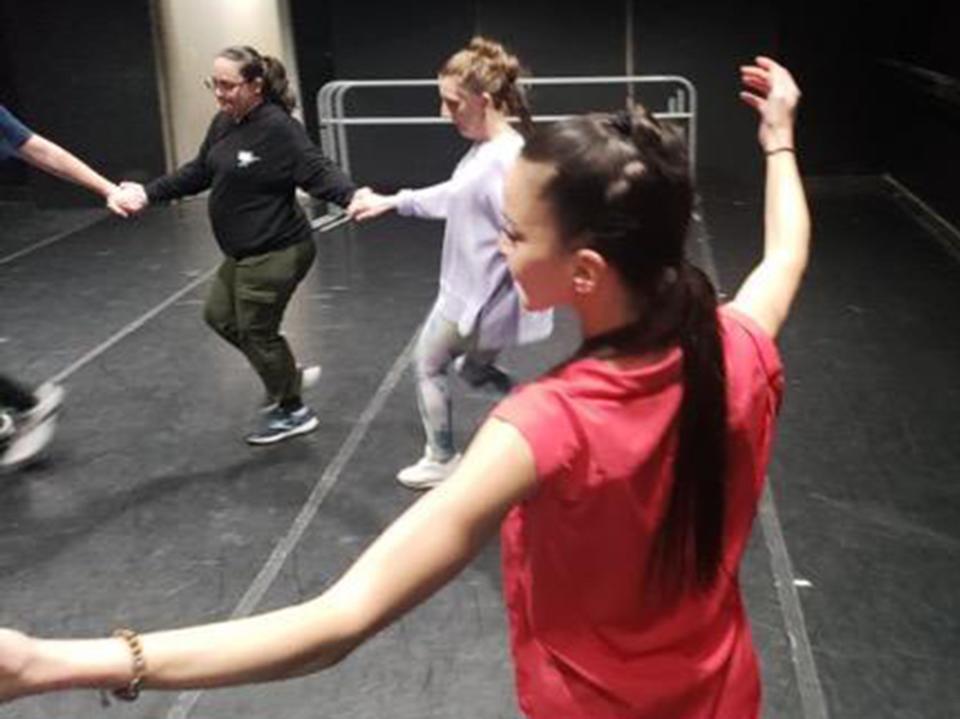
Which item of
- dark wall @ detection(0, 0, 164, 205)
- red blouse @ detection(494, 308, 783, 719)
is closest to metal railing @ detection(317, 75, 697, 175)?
dark wall @ detection(0, 0, 164, 205)

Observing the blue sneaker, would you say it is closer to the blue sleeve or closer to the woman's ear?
the blue sleeve

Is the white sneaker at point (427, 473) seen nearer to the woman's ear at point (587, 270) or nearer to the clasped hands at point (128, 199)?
the clasped hands at point (128, 199)

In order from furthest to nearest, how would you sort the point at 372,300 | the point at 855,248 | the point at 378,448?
1. the point at 855,248
2. the point at 372,300
3. the point at 378,448

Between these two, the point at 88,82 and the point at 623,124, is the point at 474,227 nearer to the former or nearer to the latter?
the point at 623,124

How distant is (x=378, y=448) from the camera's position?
4418 millimetres

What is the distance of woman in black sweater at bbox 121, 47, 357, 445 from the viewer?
13.4 ft

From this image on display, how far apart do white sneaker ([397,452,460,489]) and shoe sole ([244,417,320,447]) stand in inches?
27.1

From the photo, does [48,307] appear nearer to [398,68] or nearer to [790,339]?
[790,339]

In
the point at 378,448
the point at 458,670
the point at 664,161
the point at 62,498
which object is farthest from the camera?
the point at 378,448

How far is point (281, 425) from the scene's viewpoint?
14.9 feet

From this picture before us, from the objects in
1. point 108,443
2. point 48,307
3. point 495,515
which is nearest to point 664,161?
point 495,515

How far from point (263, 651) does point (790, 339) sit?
502 centimetres

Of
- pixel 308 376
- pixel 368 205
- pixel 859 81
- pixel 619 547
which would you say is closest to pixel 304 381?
pixel 308 376

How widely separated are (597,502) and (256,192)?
3297 millimetres
